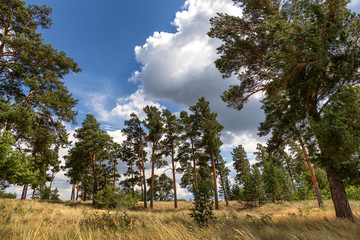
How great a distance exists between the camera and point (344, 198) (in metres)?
6.40

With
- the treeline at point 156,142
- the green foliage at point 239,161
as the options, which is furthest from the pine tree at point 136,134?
the green foliage at point 239,161

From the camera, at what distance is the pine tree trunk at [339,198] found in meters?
6.28

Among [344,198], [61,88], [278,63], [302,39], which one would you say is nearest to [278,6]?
[302,39]

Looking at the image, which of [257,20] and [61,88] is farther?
[61,88]

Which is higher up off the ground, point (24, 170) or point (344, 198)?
point (24, 170)

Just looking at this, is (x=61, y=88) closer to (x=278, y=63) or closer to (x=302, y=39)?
(x=278, y=63)

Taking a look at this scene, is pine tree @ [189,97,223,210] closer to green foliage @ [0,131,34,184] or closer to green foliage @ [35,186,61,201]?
green foliage @ [0,131,34,184]

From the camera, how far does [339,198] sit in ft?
21.2

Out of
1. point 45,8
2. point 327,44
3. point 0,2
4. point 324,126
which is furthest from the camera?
point 45,8

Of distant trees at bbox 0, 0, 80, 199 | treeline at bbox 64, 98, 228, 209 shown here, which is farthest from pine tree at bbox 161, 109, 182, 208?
distant trees at bbox 0, 0, 80, 199

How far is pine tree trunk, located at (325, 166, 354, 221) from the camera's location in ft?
20.6

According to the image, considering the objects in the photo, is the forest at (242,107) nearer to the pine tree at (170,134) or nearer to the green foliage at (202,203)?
the green foliage at (202,203)

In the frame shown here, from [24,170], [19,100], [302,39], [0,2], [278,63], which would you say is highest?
[0,2]

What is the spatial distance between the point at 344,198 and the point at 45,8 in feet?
68.2
